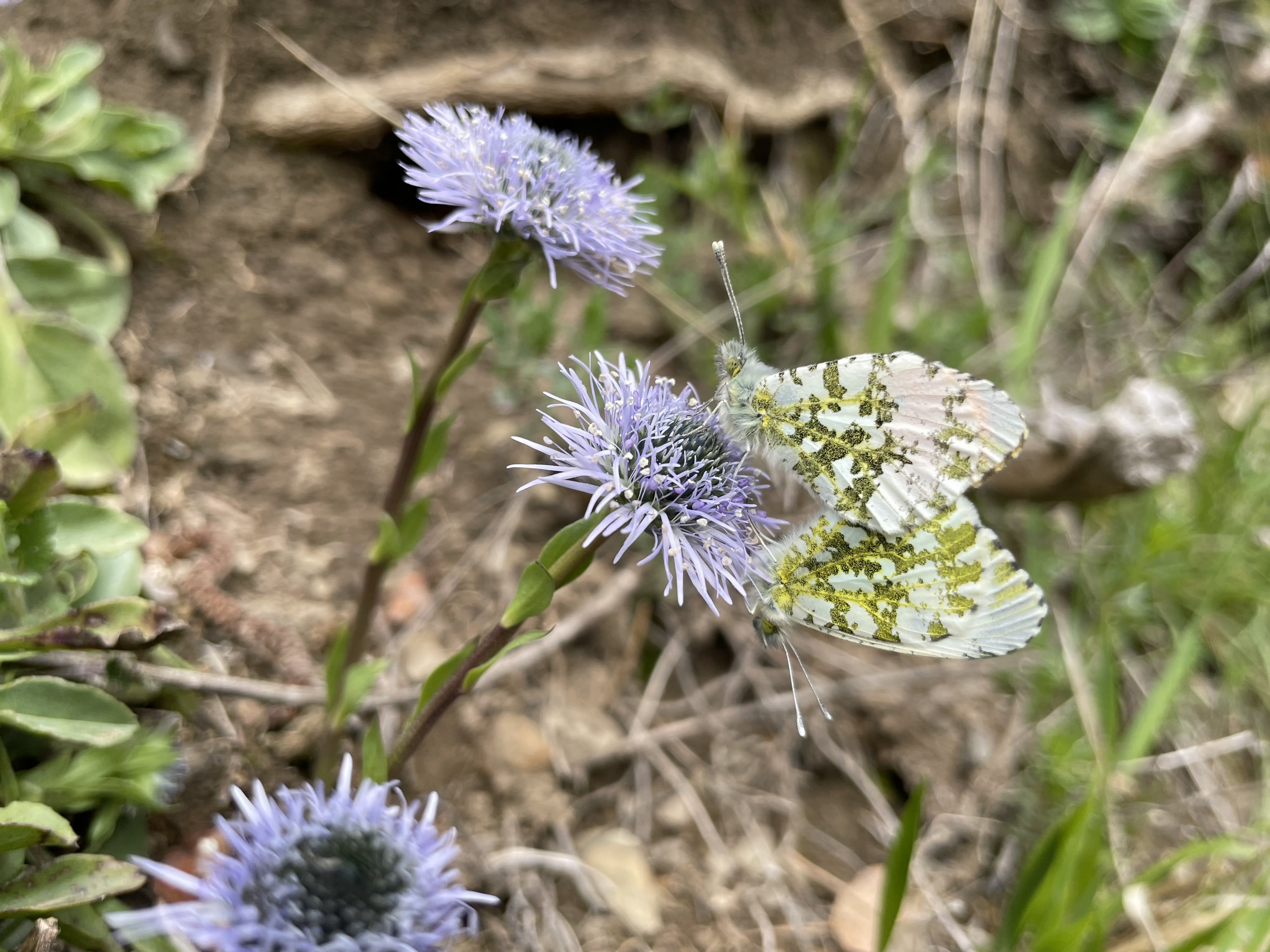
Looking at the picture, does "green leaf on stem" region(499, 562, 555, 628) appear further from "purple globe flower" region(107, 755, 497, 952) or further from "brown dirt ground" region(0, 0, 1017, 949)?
"brown dirt ground" region(0, 0, 1017, 949)

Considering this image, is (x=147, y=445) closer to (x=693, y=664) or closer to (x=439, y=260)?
(x=439, y=260)

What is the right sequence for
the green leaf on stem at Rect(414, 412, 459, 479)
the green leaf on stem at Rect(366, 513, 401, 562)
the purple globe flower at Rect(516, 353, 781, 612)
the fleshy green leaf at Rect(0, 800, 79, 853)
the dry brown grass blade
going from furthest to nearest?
the dry brown grass blade → the green leaf on stem at Rect(414, 412, 459, 479) → the green leaf on stem at Rect(366, 513, 401, 562) → the purple globe flower at Rect(516, 353, 781, 612) → the fleshy green leaf at Rect(0, 800, 79, 853)

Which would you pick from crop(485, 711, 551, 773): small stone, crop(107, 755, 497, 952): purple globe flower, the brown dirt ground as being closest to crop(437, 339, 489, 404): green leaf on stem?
crop(107, 755, 497, 952): purple globe flower

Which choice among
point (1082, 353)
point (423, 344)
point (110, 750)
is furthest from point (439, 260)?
point (1082, 353)

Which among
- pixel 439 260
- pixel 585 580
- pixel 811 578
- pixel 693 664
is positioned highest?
pixel 439 260

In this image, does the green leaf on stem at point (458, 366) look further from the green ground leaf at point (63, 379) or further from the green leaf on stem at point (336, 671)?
the green ground leaf at point (63, 379)
